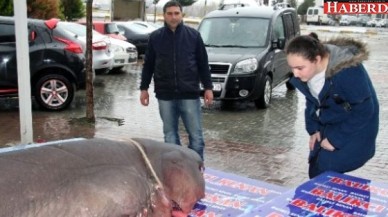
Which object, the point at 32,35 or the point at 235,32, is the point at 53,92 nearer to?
the point at 32,35

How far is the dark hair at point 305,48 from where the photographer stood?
3033 mm

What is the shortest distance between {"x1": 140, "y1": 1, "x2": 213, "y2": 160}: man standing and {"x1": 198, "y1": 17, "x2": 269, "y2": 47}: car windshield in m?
5.16

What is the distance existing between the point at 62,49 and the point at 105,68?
3.89m

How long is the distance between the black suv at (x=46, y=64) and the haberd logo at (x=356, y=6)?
1127 cm

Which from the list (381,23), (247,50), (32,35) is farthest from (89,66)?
(381,23)

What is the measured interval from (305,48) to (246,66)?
21.2ft

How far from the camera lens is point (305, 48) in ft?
9.97

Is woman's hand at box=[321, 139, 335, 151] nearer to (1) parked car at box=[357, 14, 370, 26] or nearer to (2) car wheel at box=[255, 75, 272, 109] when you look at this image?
(2) car wheel at box=[255, 75, 272, 109]

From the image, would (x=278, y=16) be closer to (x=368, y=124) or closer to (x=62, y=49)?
(x=62, y=49)

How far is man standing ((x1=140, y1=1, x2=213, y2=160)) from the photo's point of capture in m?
5.04

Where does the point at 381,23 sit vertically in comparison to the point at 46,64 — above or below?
below

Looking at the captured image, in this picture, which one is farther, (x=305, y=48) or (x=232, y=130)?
(x=232, y=130)

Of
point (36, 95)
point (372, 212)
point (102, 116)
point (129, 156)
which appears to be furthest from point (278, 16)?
point (129, 156)

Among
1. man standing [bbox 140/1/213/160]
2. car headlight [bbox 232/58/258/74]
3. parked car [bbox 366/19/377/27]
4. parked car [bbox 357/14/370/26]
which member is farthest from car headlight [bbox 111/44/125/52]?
parked car [bbox 357/14/370/26]
